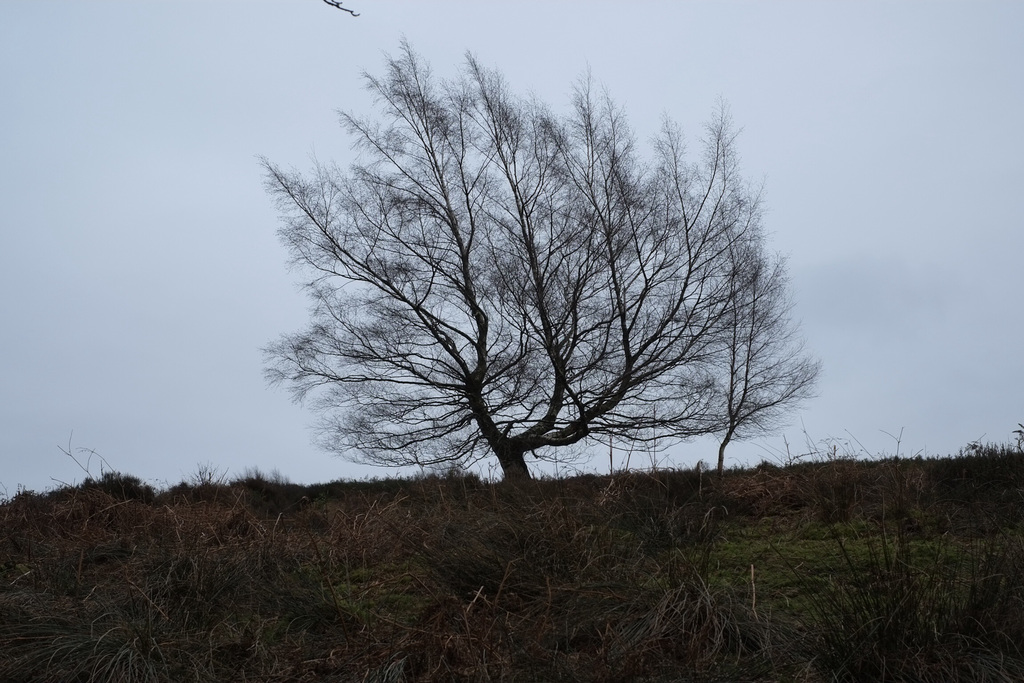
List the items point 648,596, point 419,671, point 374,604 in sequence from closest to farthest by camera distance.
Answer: point 419,671 < point 648,596 < point 374,604

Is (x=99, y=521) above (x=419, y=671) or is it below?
above

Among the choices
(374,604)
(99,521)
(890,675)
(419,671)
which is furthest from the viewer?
(99,521)

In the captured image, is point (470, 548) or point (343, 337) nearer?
point (470, 548)

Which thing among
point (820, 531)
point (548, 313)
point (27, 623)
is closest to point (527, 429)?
point (548, 313)

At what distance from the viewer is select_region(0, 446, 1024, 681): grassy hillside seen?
11.9 ft

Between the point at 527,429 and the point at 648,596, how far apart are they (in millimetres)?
11778

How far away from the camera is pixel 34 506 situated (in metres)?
9.11

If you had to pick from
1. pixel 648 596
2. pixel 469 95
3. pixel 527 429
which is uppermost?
pixel 469 95

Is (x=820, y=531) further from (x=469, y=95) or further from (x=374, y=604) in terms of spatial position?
(x=469, y=95)

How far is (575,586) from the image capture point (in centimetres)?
452

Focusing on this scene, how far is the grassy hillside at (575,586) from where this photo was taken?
11.9 feet

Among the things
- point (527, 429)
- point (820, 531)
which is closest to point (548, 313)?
point (527, 429)

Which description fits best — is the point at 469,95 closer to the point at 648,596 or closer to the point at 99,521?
the point at 99,521

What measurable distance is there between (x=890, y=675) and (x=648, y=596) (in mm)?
1167
